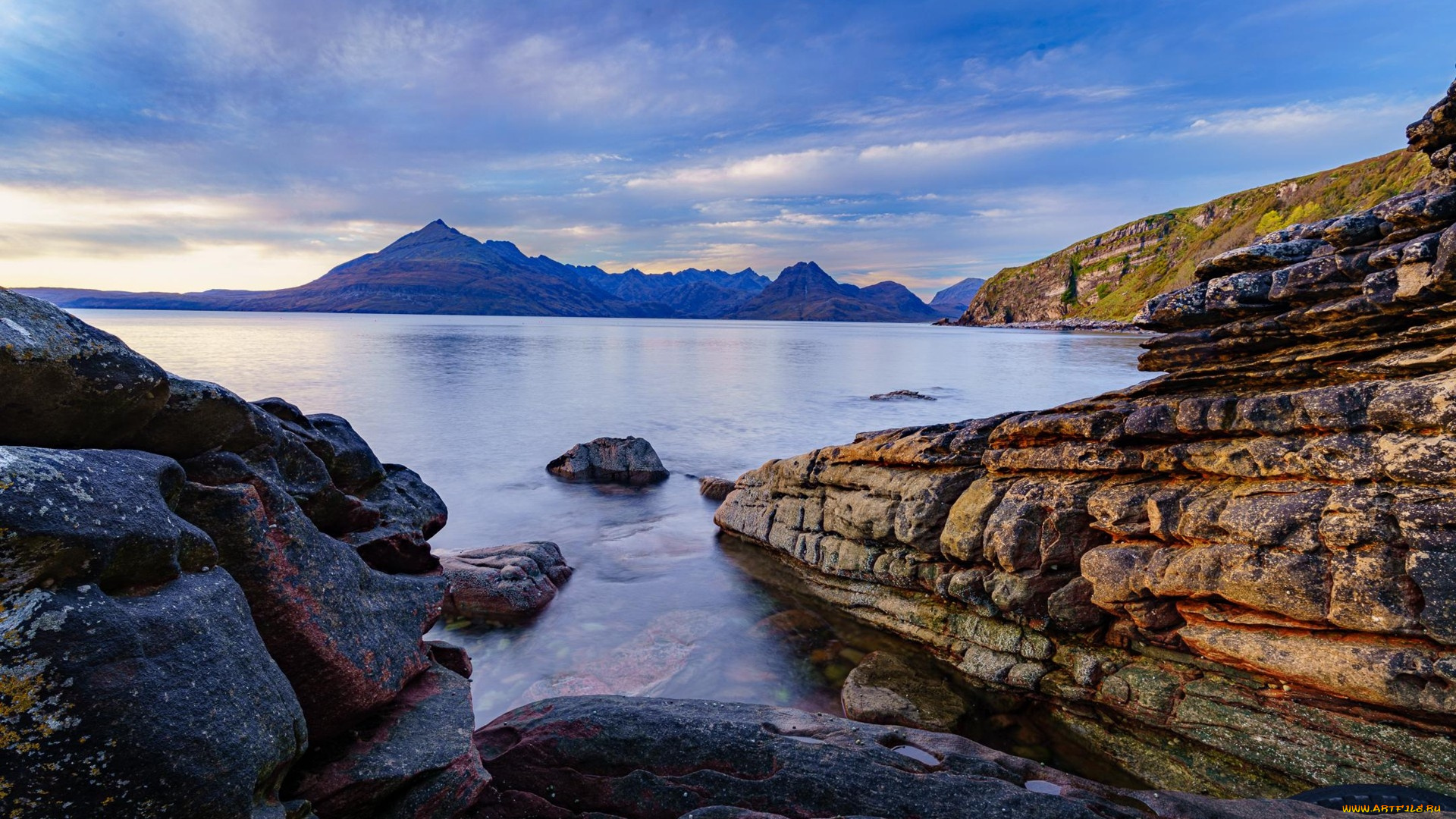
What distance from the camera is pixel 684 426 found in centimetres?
4675

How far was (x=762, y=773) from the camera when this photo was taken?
7691 mm

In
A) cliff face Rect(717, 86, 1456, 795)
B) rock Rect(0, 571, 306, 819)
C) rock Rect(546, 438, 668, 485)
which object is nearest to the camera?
rock Rect(0, 571, 306, 819)

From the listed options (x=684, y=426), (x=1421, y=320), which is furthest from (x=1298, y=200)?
(x=1421, y=320)

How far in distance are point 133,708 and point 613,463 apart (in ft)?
88.1

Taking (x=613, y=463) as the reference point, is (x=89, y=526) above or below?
above

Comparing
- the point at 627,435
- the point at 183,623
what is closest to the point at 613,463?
the point at 627,435

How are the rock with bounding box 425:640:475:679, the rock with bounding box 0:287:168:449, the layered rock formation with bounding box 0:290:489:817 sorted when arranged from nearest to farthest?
the layered rock formation with bounding box 0:290:489:817 < the rock with bounding box 0:287:168:449 < the rock with bounding box 425:640:475:679

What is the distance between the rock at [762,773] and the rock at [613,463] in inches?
847

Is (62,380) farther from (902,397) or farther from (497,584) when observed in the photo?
(902,397)

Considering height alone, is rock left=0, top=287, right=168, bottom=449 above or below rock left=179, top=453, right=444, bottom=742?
above

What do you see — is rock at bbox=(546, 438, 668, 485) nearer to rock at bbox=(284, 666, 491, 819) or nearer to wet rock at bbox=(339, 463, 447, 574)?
wet rock at bbox=(339, 463, 447, 574)

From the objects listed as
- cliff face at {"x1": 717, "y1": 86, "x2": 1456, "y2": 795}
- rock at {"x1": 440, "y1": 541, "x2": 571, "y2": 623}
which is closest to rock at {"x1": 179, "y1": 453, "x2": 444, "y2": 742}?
rock at {"x1": 440, "y1": 541, "x2": 571, "y2": 623}

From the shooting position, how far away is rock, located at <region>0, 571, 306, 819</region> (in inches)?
152

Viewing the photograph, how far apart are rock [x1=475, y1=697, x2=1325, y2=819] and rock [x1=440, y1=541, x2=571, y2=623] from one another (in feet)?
24.5
